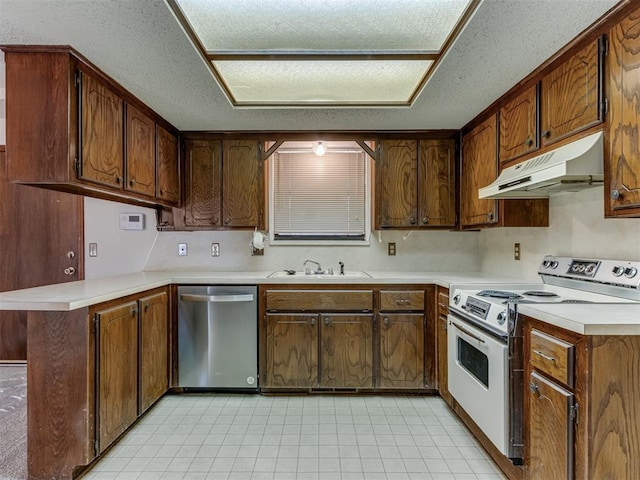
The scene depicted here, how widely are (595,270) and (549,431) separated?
930mm

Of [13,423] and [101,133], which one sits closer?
[101,133]

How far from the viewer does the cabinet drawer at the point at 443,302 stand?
240 centimetres

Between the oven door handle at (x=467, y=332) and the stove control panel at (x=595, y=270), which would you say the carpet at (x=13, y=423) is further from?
the stove control panel at (x=595, y=270)

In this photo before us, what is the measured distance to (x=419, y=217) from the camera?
2926 millimetres

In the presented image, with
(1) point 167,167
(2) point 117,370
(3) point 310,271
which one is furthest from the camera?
(3) point 310,271

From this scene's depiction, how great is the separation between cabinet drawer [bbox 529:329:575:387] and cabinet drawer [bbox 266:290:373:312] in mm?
1283

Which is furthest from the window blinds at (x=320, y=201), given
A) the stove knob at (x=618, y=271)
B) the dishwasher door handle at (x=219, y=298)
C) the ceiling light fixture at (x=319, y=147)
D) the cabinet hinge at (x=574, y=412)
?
the cabinet hinge at (x=574, y=412)

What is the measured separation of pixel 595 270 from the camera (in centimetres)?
181

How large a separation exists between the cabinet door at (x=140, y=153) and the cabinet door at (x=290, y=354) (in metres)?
1.32

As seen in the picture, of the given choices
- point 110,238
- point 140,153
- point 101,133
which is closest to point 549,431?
point 101,133

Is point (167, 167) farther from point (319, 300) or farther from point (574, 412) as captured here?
point (574, 412)

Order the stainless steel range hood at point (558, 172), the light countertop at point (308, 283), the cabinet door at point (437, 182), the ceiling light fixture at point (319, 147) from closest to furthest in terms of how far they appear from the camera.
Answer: the light countertop at point (308, 283) < the stainless steel range hood at point (558, 172) < the cabinet door at point (437, 182) < the ceiling light fixture at point (319, 147)

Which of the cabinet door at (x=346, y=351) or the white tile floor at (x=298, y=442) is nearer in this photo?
the white tile floor at (x=298, y=442)

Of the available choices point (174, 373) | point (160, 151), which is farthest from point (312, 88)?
point (174, 373)
